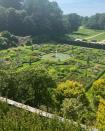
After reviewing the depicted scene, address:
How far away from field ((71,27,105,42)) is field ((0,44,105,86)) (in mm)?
21805

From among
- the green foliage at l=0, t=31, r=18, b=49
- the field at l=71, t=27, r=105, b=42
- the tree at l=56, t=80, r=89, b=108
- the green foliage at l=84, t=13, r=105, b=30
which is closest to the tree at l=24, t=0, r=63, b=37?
the field at l=71, t=27, r=105, b=42

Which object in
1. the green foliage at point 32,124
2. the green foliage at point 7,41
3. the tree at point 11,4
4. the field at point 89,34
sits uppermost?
the tree at point 11,4

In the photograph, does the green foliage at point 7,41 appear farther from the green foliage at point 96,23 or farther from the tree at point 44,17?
the green foliage at point 96,23

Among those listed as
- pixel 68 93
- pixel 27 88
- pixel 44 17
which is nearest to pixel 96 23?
pixel 44 17

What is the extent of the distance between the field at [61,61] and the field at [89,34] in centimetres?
2180

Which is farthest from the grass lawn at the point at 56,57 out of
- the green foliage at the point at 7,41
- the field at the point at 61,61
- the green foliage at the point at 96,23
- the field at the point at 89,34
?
the green foliage at the point at 96,23

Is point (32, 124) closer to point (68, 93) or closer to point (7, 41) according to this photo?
point (68, 93)

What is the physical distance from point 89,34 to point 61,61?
44.2m

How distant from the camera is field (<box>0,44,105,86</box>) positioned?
47794 mm

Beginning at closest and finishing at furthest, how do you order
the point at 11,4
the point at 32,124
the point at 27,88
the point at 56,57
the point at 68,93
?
the point at 32,124, the point at 27,88, the point at 68,93, the point at 56,57, the point at 11,4

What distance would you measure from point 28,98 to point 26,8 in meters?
82.2

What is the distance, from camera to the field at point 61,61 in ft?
157

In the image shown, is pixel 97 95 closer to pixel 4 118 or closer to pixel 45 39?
pixel 4 118

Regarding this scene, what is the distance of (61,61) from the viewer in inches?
2299
